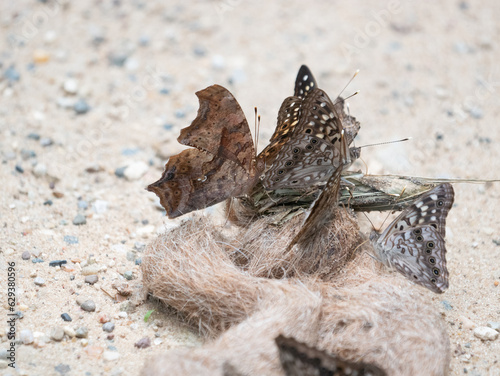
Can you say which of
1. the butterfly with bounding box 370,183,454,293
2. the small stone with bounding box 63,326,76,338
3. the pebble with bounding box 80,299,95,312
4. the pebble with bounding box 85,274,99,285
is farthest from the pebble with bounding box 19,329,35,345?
the butterfly with bounding box 370,183,454,293

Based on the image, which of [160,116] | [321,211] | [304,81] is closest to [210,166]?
[321,211]

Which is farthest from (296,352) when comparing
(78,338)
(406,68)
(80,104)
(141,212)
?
(406,68)

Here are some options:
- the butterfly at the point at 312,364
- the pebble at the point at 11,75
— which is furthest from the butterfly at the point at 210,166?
the pebble at the point at 11,75

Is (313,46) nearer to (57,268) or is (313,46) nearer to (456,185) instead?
(456,185)

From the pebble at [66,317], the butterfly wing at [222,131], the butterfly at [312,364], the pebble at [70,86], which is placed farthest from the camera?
the pebble at [70,86]

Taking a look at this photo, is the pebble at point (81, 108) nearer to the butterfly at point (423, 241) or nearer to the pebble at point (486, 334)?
the butterfly at point (423, 241)

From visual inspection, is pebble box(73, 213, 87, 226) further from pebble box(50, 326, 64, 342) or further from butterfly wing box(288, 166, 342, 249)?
butterfly wing box(288, 166, 342, 249)

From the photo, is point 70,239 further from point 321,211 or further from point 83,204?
point 321,211
